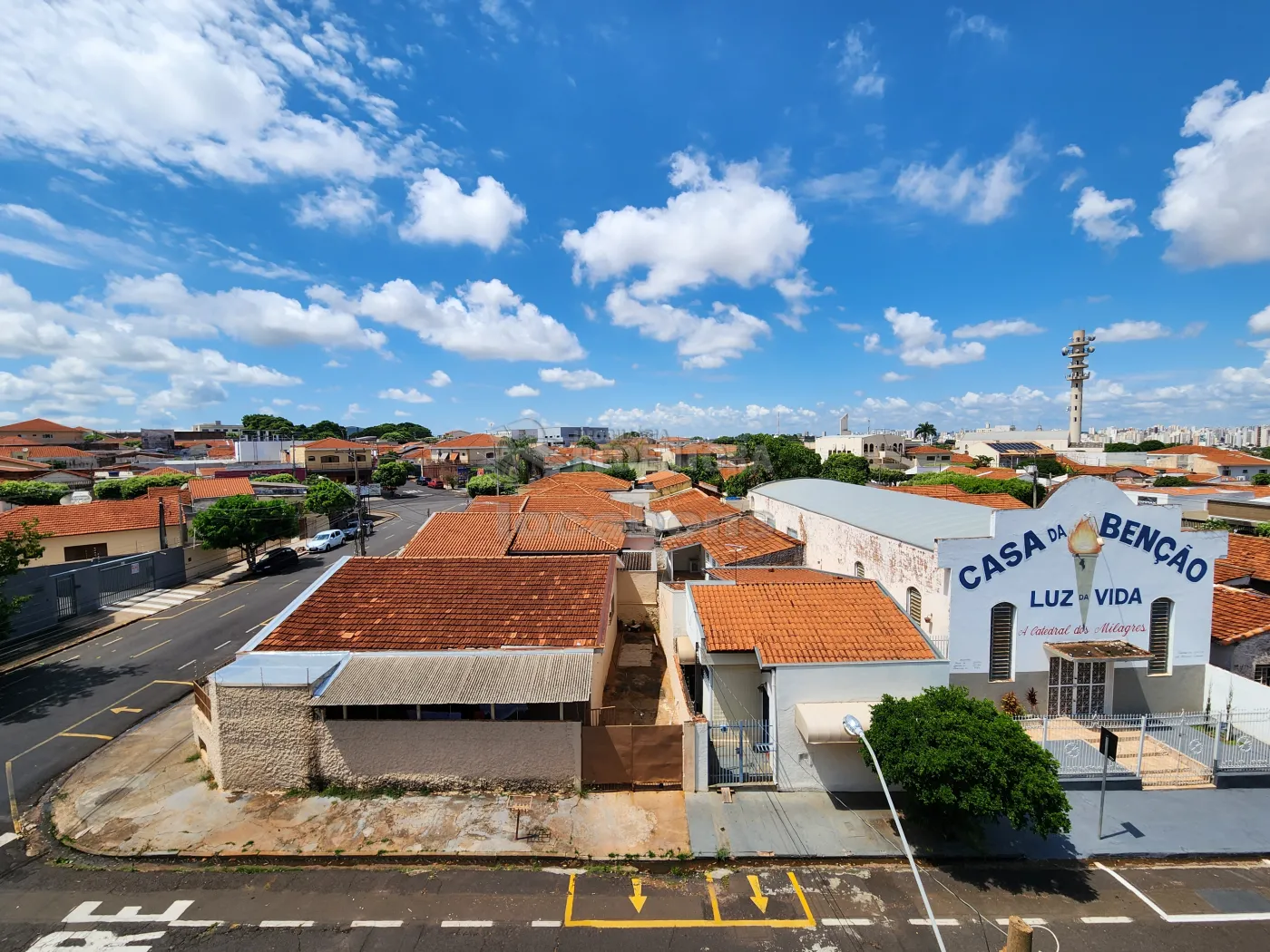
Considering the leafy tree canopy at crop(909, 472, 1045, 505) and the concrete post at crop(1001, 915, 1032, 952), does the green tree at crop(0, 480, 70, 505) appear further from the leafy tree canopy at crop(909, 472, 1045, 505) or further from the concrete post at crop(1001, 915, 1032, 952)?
the leafy tree canopy at crop(909, 472, 1045, 505)

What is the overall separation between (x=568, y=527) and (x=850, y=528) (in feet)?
42.2

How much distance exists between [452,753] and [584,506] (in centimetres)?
2347

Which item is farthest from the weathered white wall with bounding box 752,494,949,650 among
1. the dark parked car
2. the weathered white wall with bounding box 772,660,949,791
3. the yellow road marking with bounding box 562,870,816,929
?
the dark parked car

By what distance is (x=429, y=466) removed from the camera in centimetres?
9069

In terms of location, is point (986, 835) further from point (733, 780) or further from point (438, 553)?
point (438, 553)

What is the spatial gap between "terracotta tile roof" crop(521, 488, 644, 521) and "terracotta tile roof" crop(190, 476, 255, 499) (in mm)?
21833

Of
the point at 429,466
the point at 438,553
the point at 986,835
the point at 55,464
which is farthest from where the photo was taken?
the point at 429,466

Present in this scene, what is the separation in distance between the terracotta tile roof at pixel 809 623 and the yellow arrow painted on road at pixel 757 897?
3.98 meters

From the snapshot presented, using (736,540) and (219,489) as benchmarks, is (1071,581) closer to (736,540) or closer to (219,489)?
(736,540)

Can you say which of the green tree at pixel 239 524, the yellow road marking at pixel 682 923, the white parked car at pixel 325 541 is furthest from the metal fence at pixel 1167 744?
Answer: the white parked car at pixel 325 541

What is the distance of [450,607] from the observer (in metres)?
16.1

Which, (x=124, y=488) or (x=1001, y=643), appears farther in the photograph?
(x=124, y=488)

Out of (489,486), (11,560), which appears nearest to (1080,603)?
(11,560)

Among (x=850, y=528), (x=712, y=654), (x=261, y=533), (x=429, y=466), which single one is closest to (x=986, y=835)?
(x=712, y=654)
